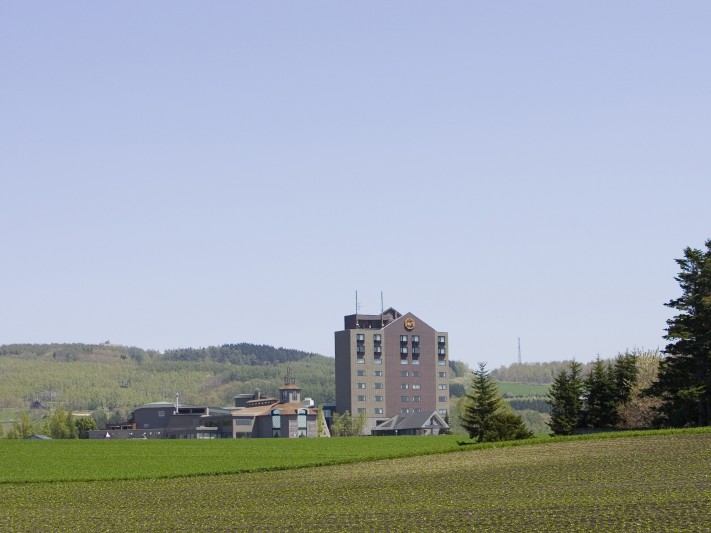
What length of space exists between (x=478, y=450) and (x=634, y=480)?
2775cm

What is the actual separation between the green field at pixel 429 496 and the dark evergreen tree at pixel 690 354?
1530cm

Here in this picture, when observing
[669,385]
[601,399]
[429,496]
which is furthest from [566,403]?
[429,496]

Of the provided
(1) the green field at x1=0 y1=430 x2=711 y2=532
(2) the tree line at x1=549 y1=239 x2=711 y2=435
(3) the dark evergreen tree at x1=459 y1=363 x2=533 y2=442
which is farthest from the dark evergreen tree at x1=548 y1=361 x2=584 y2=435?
(1) the green field at x1=0 y1=430 x2=711 y2=532

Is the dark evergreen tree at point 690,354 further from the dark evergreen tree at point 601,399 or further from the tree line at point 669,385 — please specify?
the dark evergreen tree at point 601,399

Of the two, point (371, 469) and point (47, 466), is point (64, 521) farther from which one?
point (47, 466)

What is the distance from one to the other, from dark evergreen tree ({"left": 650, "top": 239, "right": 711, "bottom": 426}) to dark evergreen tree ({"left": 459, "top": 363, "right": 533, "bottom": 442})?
13.2 metres

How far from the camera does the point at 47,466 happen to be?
85.6 metres

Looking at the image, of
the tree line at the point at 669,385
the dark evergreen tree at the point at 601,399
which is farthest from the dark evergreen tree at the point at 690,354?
the dark evergreen tree at the point at 601,399

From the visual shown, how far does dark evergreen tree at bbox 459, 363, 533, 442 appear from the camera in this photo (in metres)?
91.2

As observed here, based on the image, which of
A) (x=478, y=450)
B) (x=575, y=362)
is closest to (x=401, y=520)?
(x=478, y=450)

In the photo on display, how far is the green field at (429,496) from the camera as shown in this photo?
44125 millimetres

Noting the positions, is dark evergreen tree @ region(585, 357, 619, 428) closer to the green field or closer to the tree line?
the tree line

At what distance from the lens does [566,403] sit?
11019 cm

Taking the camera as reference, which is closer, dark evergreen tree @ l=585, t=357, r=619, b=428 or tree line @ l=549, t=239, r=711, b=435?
tree line @ l=549, t=239, r=711, b=435
